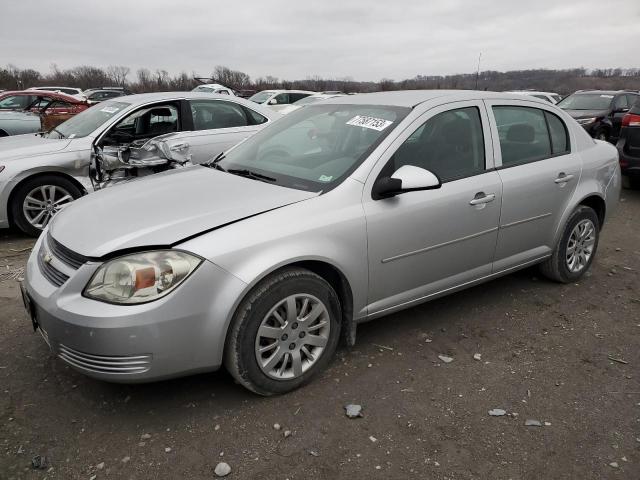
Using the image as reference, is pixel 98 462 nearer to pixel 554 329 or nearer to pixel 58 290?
pixel 58 290

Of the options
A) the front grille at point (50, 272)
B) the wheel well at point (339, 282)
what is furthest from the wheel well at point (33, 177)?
the wheel well at point (339, 282)

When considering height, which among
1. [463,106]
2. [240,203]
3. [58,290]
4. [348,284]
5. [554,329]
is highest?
[463,106]

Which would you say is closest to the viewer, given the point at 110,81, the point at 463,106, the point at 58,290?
the point at 58,290

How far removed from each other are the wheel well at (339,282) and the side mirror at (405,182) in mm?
493

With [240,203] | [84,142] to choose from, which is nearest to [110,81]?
[84,142]

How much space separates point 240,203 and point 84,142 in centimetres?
394

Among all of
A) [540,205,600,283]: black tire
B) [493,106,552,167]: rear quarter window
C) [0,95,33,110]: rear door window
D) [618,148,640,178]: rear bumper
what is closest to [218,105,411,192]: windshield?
[493,106,552,167]: rear quarter window

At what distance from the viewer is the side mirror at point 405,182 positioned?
2926 millimetres

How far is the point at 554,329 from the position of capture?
12.2ft

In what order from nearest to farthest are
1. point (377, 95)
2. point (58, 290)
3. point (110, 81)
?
point (58, 290) → point (377, 95) → point (110, 81)

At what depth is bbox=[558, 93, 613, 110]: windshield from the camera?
39.9ft

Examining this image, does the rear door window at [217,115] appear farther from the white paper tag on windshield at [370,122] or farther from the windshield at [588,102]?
the windshield at [588,102]

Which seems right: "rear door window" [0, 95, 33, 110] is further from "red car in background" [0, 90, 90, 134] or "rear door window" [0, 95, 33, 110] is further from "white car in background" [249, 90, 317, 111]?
"white car in background" [249, 90, 317, 111]

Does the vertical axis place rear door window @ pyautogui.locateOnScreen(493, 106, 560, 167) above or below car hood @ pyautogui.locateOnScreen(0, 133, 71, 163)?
above
